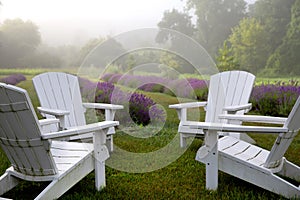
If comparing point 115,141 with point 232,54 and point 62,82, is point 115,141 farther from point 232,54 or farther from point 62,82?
point 232,54

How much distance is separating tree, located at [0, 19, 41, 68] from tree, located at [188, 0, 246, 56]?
4.44 metres

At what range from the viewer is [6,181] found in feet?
6.13

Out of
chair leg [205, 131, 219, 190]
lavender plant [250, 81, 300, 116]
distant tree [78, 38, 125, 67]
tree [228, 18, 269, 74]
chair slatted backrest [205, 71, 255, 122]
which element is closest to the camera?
chair leg [205, 131, 219, 190]

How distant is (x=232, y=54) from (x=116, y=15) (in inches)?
125

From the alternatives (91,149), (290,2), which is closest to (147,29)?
(91,149)

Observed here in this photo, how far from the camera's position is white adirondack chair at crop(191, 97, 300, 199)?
5.96 ft

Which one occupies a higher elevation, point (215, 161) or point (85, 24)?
point (85, 24)

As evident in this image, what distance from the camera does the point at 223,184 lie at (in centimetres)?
Answer: 218

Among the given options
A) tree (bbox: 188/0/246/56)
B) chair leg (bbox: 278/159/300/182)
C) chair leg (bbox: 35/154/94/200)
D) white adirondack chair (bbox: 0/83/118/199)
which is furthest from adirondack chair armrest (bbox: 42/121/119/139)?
tree (bbox: 188/0/246/56)

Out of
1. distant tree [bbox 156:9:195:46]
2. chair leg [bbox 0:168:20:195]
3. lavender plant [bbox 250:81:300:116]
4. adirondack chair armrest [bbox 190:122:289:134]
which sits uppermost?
distant tree [bbox 156:9:195:46]

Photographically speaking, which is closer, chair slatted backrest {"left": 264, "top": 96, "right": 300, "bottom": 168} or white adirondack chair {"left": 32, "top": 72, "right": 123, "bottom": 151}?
chair slatted backrest {"left": 264, "top": 96, "right": 300, "bottom": 168}

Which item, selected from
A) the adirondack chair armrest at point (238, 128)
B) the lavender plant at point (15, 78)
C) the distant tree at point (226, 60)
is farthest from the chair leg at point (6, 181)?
the distant tree at point (226, 60)

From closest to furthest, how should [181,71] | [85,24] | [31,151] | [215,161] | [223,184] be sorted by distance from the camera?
[31,151] < [215,161] < [223,184] < [181,71] < [85,24]

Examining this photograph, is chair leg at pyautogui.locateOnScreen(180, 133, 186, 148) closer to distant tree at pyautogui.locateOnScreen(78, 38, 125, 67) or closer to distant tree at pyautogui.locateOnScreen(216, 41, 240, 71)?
distant tree at pyautogui.locateOnScreen(78, 38, 125, 67)
